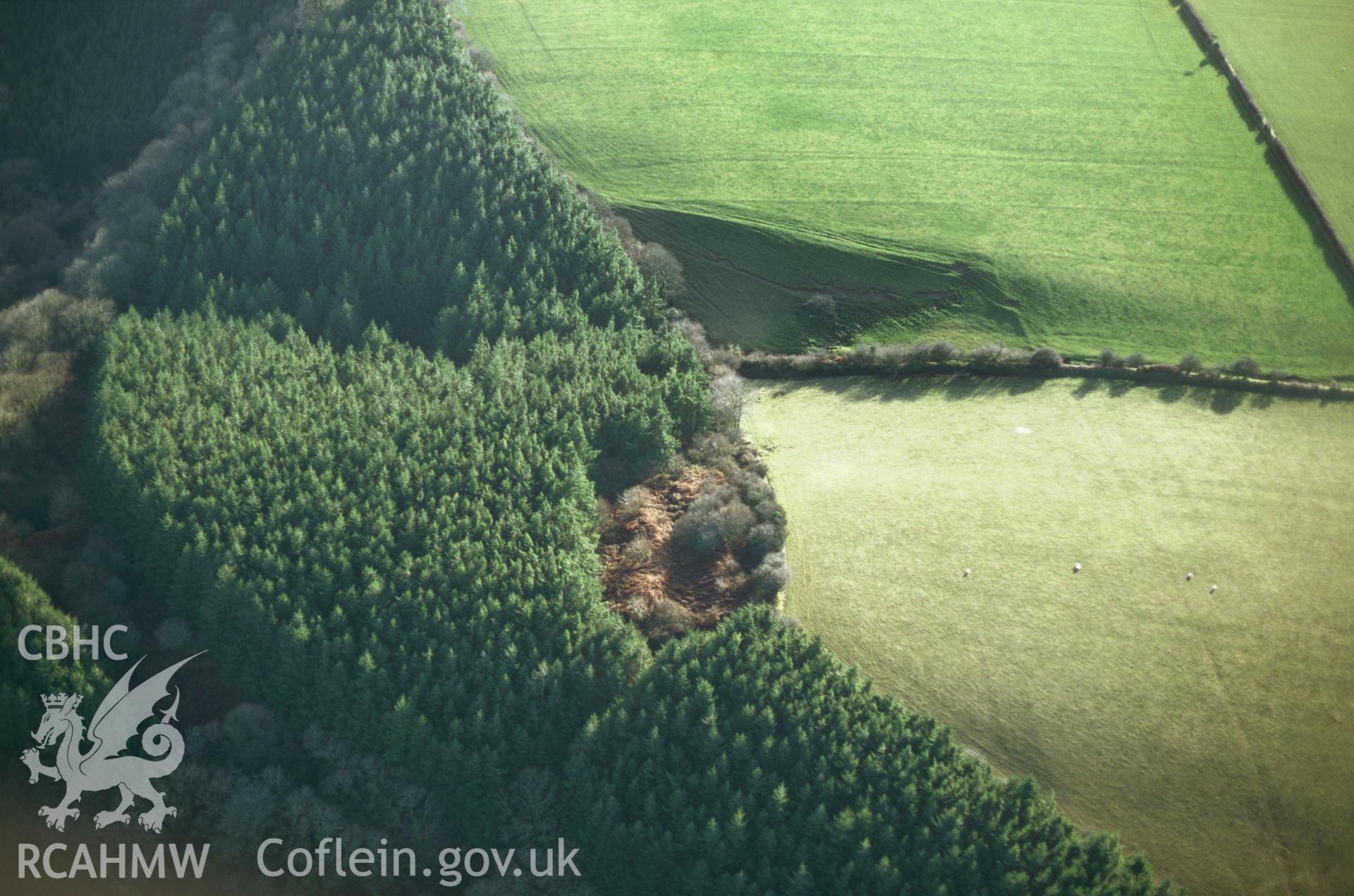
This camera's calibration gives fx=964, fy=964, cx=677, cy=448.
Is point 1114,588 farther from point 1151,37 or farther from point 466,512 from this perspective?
point 1151,37

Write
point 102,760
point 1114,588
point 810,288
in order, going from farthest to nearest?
point 810,288 → point 1114,588 → point 102,760

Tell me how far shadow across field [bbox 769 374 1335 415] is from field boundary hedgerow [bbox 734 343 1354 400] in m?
0.42

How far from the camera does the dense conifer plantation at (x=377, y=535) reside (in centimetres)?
4875

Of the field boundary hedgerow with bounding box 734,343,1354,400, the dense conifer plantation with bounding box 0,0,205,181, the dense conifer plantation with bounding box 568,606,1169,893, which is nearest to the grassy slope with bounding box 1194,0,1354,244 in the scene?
the field boundary hedgerow with bounding box 734,343,1354,400

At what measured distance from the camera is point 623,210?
8250 cm

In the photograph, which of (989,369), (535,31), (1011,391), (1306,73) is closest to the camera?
(1011,391)

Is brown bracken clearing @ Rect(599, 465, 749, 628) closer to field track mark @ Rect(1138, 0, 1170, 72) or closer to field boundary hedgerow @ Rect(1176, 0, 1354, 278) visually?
field boundary hedgerow @ Rect(1176, 0, 1354, 278)

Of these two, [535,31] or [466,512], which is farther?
[535,31]

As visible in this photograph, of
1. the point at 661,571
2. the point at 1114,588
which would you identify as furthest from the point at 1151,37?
the point at 661,571

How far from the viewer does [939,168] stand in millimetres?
85062

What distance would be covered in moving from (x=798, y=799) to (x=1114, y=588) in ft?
78.3

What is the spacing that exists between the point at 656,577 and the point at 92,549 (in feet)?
110

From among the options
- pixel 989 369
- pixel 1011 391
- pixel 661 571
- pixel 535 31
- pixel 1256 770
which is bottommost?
pixel 1256 770

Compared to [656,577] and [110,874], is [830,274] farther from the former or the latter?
[110,874]
